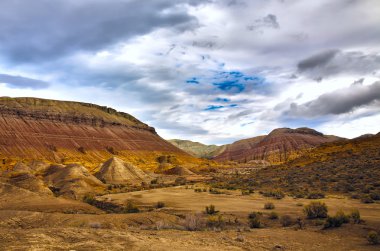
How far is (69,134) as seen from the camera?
108 metres

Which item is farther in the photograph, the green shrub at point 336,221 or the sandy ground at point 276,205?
the sandy ground at point 276,205

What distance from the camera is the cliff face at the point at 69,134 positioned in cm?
9025

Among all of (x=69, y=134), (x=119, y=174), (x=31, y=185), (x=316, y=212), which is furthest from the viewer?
(x=69, y=134)

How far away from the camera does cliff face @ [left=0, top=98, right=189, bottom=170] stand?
90250mm

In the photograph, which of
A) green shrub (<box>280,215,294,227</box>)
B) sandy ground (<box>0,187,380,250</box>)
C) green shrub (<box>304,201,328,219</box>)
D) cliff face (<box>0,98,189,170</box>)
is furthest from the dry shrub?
cliff face (<box>0,98,189,170</box>)

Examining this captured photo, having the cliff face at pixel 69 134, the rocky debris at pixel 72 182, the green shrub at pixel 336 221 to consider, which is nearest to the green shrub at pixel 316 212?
the green shrub at pixel 336 221

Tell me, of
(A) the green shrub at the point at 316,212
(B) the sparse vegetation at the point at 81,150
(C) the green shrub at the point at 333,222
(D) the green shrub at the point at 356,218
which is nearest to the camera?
(C) the green shrub at the point at 333,222

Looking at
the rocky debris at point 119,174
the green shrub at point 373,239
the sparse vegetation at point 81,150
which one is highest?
the sparse vegetation at point 81,150

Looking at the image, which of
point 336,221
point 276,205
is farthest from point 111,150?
point 336,221

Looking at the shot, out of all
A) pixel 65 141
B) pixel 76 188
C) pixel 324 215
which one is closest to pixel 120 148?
pixel 65 141

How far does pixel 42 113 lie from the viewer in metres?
109

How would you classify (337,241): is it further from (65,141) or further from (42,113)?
(42,113)

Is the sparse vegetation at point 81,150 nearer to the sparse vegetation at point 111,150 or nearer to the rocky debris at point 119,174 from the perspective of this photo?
the sparse vegetation at point 111,150

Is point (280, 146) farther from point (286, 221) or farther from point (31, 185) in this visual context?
point (286, 221)
